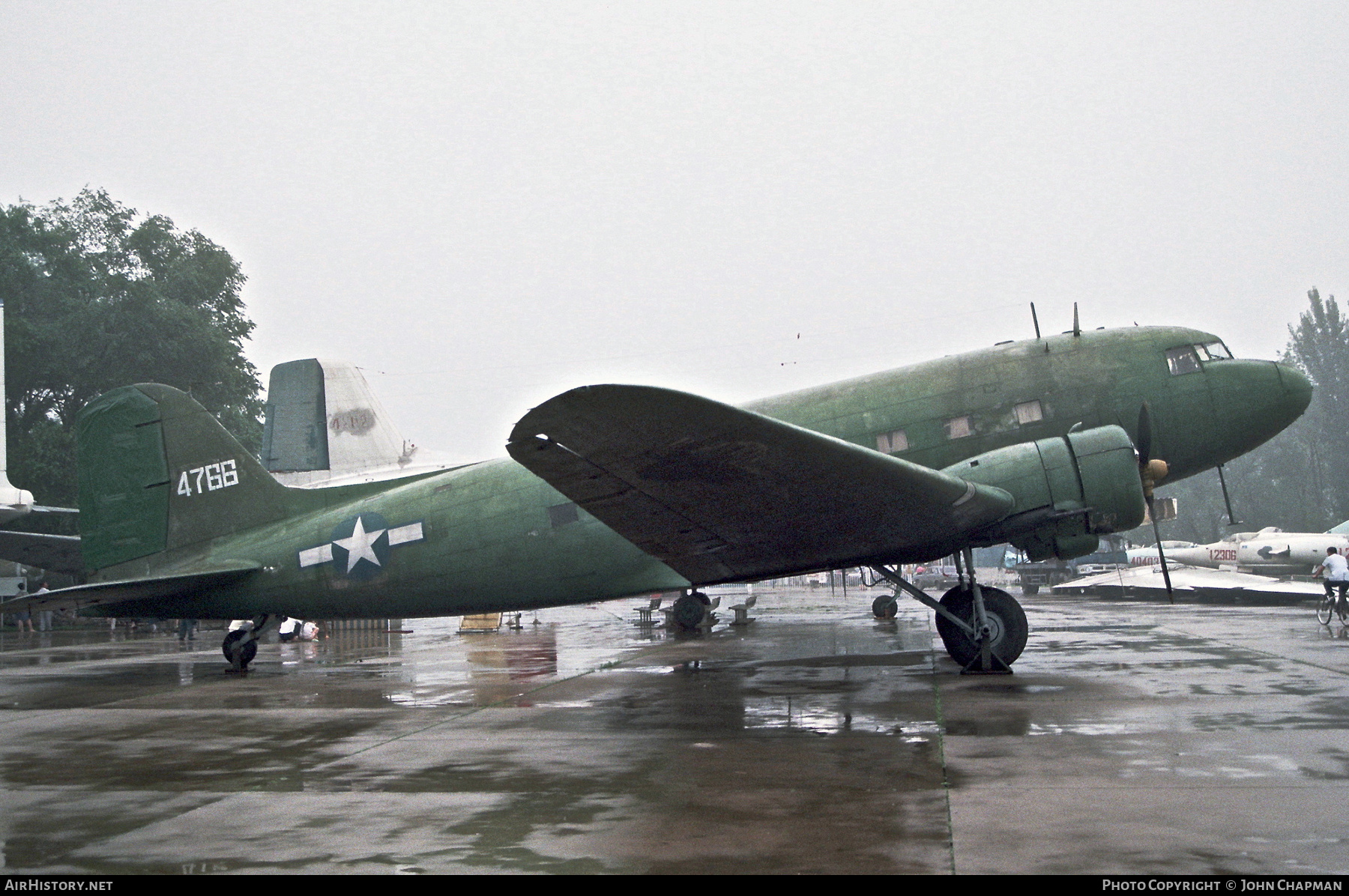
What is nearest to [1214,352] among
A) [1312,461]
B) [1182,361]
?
[1182,361]

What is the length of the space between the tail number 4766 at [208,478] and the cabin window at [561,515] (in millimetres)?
5076

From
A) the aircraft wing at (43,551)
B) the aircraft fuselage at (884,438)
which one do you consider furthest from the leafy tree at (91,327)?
the aircraft fuselage at (884,438)

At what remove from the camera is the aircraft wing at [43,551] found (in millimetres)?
23422

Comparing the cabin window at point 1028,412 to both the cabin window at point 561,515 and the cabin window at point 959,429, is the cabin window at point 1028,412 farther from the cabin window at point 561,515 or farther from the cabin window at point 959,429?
the cabin window at point 561,515

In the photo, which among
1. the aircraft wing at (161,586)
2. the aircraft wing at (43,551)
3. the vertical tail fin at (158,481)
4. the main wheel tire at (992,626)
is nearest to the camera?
the main wheel tire at (992,626)

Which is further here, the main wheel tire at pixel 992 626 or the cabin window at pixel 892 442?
the cabin window at pixel 892 442

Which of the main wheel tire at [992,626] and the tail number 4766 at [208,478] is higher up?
the tail number 4766 at [208,478]

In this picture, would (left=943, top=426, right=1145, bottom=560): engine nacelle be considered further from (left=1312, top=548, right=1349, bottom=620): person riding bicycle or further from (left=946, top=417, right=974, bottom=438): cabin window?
(left=1312, top=548, right=1349, bottom=620): person riding bicycle

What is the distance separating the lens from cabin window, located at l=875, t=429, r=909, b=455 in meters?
13.0

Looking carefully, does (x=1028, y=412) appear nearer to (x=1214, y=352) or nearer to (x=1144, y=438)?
(x=1144, y=438)

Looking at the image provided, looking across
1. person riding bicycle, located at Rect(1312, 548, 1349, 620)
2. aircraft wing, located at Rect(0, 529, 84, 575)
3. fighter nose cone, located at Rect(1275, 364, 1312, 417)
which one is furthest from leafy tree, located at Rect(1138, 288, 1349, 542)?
aircraft wing, located at Rect(0, 529, 84, 575)

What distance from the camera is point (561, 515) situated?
13133mm

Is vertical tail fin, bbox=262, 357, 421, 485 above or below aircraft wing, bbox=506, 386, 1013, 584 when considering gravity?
above

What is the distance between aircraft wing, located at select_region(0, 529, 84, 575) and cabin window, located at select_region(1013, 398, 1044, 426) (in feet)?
66.4
